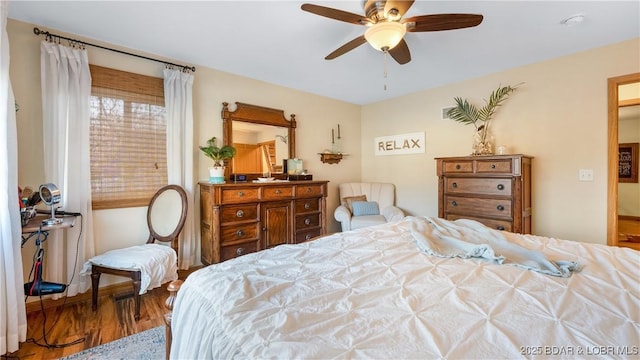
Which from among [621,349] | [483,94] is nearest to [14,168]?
[621,349]

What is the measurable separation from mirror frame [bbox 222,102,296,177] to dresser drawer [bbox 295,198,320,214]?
67cm

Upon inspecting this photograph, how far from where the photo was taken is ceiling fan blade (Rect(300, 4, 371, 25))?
1606mm

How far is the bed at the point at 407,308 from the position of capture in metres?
0.69

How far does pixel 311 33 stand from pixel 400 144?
2.52m

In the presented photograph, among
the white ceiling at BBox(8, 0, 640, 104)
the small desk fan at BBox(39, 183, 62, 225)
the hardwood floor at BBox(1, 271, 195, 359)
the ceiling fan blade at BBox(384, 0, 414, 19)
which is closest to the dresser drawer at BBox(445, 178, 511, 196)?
the white ceiling at BBox(8, 0, 640, 104)

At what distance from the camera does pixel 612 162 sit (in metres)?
2.64

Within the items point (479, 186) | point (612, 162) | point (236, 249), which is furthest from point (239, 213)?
point (612, 162)

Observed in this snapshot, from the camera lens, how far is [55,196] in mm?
1899

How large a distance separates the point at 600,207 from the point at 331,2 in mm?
3260

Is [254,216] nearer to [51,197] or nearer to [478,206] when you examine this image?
[51,197]

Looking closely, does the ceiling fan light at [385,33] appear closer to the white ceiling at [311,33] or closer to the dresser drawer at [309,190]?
the white ceiling at [311,33]

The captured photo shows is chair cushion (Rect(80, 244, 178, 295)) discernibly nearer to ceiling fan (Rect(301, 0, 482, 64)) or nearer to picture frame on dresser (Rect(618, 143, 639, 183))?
ceiling fan (Rect(301, 0, 482, 64))

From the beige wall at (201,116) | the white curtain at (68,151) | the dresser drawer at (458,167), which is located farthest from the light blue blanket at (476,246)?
the white curtain at (68,151)

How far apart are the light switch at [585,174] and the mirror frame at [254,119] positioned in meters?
3.33
